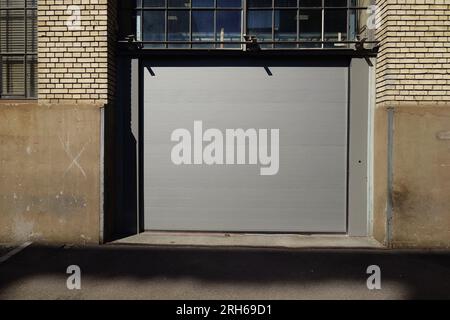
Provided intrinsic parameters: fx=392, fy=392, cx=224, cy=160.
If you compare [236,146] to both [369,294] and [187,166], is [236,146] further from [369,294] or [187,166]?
[369,294]

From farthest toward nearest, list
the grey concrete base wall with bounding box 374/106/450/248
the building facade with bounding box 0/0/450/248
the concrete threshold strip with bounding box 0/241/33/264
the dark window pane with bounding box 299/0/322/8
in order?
the dark window pane with bounding box 299/0/322/8 < the building facade with bounding box 0/0/450/248 < the grey concrete base wall with bounding box 374/106/450/248 < the concrete threshold strip with bounding box 0/241/33/264

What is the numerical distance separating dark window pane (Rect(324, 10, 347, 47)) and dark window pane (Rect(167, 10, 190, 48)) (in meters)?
2.36

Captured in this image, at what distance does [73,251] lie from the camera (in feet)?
Result: 18.8

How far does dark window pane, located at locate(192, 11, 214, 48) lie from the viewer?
6676 millimetres

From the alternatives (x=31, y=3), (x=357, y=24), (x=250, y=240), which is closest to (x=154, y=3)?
(x=31, y=3)

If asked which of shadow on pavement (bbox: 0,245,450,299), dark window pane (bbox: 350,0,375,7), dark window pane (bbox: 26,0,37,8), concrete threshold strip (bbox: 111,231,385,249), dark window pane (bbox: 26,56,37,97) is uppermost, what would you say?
dark window pane (bbox: 350,0,375,7)

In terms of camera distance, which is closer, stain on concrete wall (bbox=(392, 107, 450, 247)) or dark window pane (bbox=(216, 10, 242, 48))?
stain on concrete wall (bbox=(392, 107, 450, 247))

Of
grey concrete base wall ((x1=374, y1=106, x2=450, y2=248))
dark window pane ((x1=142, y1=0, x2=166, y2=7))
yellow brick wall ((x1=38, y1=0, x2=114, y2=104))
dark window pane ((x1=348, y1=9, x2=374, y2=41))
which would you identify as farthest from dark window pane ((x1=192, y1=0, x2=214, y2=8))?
grey concrete base wall ((x1=374, y1=106, x2=450, y2=248))

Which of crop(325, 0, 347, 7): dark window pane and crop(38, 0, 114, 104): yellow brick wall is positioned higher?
crop(325, 0, 347, 7): dark window pane

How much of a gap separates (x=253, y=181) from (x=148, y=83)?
2.43 metres

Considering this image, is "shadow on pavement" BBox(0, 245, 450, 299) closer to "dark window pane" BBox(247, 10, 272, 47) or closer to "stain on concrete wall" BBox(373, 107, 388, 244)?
"stain on concrete wall" BBox(373, 107, 388, 244)

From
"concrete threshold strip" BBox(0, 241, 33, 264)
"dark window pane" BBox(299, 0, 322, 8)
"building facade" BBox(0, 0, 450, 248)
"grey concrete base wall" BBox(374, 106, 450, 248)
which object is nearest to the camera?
"concrete threshold strip" BBox(0, 241, 33, 264)

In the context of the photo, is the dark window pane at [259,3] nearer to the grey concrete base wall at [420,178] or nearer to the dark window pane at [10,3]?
the grey concrete base wall at [420,178]

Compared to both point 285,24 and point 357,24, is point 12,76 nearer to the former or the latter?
point 285,24
